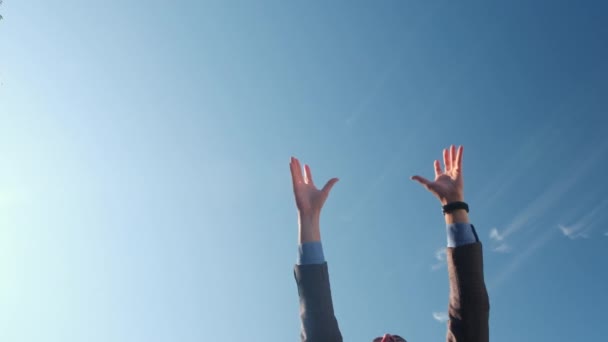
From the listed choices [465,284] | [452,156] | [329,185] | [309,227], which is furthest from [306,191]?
[465,284]

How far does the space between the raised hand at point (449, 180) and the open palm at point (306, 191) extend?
3.17 ft

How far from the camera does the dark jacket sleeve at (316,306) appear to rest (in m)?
3.89

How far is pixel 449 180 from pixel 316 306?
186 centimetres

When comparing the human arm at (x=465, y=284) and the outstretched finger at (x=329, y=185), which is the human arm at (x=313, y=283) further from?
the human arm at (x=465, y=284)

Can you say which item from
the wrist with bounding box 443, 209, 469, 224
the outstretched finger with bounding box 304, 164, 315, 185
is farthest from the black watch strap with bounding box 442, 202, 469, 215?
the outstretched finger with bounding box 304, 164, 315, 185

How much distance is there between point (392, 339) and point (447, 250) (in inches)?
35.6

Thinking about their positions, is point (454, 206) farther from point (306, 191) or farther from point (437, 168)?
point (306, 191)

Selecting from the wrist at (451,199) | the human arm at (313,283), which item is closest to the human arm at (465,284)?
the wrist at (451,199)

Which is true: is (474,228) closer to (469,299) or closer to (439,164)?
(469,299)

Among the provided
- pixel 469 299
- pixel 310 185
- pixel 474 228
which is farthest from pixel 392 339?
pixel 310 185

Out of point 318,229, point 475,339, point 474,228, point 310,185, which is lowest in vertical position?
point 475,339

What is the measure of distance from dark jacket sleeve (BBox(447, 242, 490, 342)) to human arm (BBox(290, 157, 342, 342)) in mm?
995

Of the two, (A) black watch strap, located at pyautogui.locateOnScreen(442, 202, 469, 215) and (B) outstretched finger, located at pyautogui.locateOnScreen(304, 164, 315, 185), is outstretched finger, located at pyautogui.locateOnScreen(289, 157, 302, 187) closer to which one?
(B) outstretched finger, located at pyautogui.locateOnScreen(304, 164, 315, 185)

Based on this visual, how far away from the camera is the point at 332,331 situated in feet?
12.8
